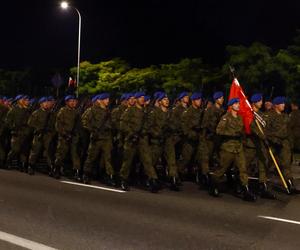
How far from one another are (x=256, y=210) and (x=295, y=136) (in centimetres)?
673

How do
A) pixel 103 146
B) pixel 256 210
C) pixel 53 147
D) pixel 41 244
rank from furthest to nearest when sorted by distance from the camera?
pixel 53 147 → pixel 103 146 → pixel 256 210 → pixel 41 244

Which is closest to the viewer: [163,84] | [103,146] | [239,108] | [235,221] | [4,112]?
[235,221]

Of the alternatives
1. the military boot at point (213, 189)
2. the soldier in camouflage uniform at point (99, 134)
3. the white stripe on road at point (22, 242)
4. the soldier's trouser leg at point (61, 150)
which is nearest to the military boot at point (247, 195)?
the military boot at point (213, 189)

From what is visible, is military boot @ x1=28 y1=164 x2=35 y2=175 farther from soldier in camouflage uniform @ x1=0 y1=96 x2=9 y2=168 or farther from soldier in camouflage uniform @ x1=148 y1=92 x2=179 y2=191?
soldier in camouflage uniform @ x1=148 y1=92 x2=179 y2=191

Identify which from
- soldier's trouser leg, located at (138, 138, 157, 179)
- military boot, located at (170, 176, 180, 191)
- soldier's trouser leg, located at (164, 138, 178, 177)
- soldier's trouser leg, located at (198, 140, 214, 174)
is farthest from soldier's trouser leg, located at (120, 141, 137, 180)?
soldier's trouser leg, located at (198, 140, 214, 174)

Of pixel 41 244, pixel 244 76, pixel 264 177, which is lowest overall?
pixel 41 244

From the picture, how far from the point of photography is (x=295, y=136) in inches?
599

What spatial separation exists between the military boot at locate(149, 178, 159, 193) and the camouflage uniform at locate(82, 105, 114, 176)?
1.11 meters

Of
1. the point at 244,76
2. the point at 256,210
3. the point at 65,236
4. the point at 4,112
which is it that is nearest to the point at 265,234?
the point at 256,210

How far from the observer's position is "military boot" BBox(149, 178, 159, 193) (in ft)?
34.7

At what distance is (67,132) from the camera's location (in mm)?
12539

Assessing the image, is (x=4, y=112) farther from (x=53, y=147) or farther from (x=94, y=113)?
(x=94, y=113)

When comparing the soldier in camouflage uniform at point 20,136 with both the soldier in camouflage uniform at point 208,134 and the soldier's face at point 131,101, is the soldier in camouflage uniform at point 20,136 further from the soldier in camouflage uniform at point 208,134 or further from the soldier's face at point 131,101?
the soldier in camouflage uniform at point 208,134

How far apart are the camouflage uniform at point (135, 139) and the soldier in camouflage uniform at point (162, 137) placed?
0.61 feet
